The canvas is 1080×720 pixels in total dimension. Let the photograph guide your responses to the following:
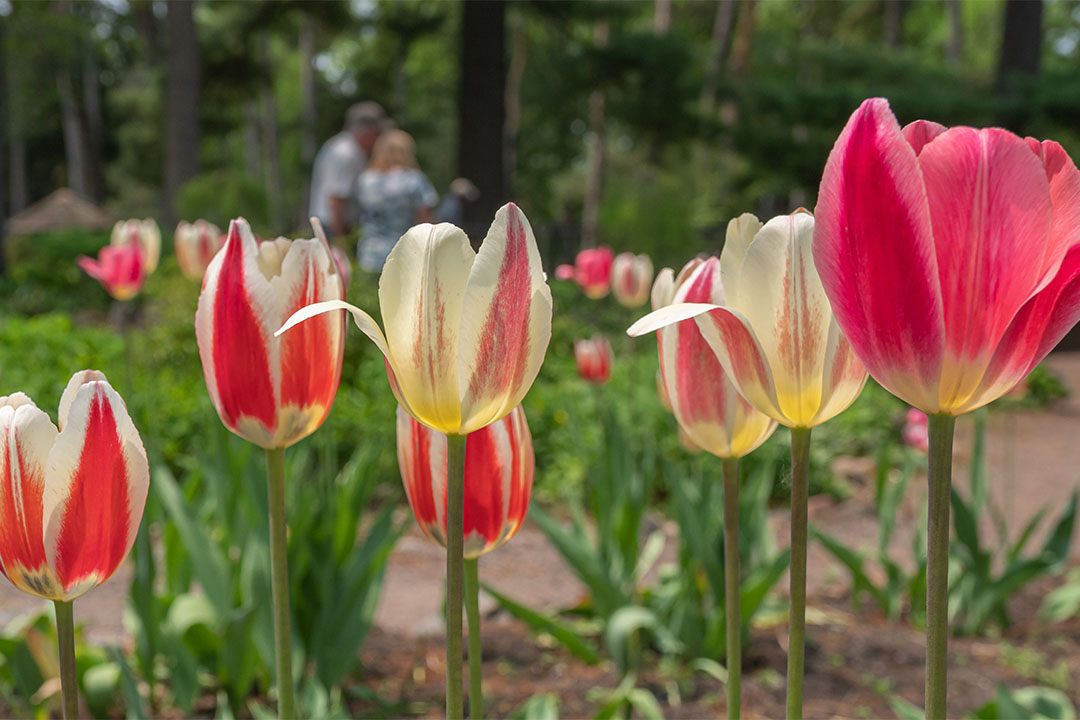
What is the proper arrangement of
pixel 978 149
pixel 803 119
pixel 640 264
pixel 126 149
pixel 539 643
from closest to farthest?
pixel 978 149
pixel 539 643
pixel 640 264
pixel 803 119
pixel 126 149

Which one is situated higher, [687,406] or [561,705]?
[687,406]

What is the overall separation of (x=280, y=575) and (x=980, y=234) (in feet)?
1.85

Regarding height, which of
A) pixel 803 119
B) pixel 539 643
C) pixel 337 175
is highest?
pixel 803 119

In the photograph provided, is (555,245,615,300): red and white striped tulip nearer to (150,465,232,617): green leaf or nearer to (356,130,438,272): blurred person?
(356,130,438,272): blurred person

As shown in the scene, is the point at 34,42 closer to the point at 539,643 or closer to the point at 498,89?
the point at 498,89

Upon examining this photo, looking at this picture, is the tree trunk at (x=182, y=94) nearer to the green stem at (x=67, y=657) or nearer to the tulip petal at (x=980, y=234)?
the green stem at (x=67, y=657)

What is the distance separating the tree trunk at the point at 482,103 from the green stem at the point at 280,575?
10.7 meters

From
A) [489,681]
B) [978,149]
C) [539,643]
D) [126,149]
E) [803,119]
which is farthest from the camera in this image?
[126,149]

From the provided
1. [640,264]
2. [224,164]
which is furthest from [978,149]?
[224,164]

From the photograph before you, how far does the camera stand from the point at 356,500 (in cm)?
233

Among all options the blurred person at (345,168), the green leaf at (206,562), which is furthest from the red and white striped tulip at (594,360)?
the blurred person at (345,168)

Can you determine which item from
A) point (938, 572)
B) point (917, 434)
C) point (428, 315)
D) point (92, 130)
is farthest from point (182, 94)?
point (92, 130)

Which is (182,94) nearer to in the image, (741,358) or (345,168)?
(345,168)

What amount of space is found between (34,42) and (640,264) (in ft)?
44.2
